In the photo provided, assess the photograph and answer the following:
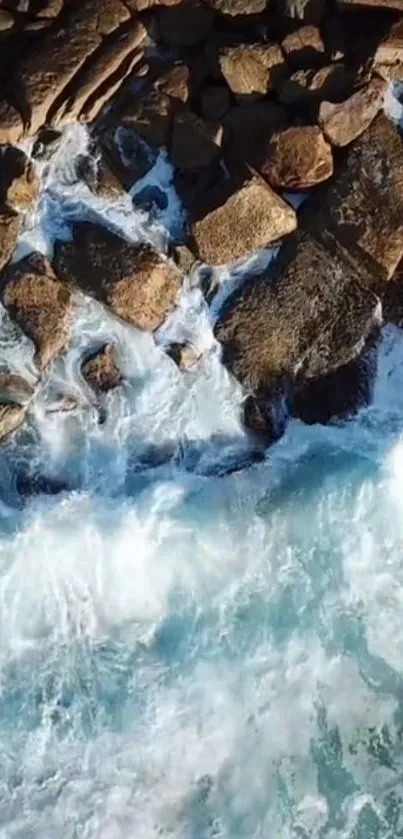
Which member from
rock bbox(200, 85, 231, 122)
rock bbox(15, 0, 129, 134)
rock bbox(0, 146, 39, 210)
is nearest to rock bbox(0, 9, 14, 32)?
rock bbox(15, 0, 129, 134)

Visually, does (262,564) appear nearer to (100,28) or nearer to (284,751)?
(284,751)

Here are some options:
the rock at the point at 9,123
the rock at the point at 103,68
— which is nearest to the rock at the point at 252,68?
the rock at the point at 103,68

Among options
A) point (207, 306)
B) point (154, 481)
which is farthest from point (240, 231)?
point (154, 481)

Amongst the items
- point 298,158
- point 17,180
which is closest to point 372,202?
point 298,158

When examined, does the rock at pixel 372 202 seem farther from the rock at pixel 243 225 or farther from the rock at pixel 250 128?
the rock at pixel 250 128

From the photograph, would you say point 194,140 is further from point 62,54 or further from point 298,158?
point 62,54
